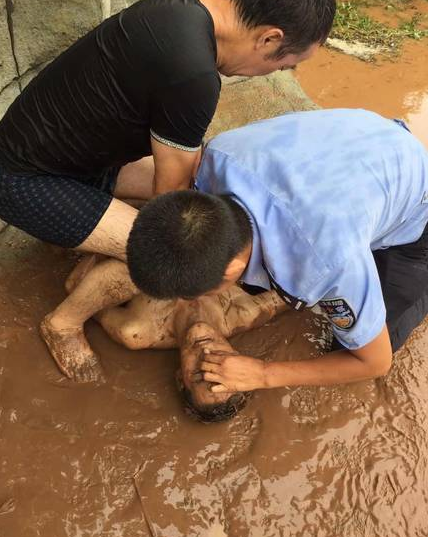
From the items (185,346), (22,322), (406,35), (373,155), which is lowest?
(406,35)

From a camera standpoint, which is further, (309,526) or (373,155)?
(309,526)

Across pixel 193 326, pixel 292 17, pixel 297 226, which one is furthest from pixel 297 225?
pixel 193 326

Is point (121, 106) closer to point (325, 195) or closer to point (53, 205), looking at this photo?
point (53, 205)

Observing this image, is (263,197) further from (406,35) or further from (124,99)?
(406,35)

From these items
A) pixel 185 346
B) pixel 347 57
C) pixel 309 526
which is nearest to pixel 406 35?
pixel 347 57

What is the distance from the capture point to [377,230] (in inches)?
75.4

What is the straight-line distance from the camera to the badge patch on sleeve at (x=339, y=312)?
1701 mm

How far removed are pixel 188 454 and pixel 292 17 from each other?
62.8 inches

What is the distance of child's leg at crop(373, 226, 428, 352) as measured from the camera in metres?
2.31

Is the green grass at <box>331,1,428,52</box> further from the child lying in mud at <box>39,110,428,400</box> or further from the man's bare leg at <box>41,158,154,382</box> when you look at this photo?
the man's bare leg at <box>41,158,154,382</box>

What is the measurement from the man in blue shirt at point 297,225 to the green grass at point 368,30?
3520 millimetres

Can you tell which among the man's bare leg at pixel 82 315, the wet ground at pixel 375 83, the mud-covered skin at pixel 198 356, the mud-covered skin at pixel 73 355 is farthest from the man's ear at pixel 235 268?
the wet ground at pixel 375 83

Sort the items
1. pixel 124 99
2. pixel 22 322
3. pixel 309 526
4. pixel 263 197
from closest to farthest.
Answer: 1. pixel 263 197
2. pixel 124 99
3. pixel 309 526
4. pixel 22 322

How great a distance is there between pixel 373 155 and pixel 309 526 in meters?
1.33
